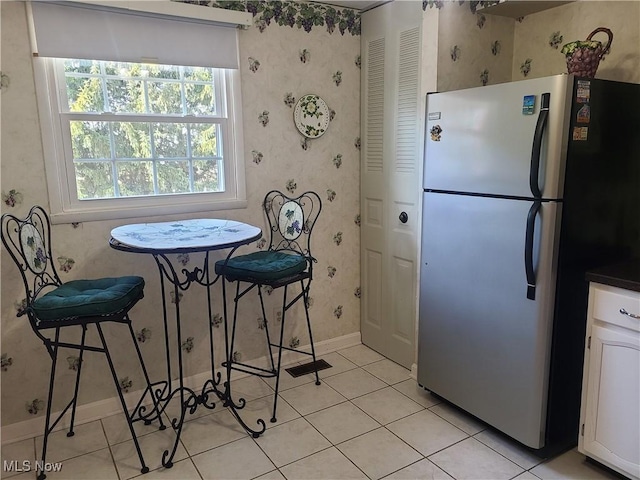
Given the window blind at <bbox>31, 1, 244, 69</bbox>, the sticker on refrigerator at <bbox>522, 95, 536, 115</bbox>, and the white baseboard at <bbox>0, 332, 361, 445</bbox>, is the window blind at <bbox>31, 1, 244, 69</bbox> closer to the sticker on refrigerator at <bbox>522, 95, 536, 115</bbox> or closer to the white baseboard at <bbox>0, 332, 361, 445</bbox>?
the sticker on refrigerator at <bbox>522, 95, 536, 115</bbox>

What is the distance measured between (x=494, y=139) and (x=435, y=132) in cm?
37

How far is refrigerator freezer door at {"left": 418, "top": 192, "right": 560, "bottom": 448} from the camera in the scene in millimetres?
1932

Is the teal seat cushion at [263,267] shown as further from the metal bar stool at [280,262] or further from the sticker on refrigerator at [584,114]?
the sticker on refrigerator at [584,114]

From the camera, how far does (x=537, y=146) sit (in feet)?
5.93

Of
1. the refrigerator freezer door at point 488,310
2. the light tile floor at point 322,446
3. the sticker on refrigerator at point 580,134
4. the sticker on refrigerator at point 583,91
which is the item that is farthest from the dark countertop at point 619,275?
the light tile floor at point 322,446

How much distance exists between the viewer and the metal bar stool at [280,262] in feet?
7.59

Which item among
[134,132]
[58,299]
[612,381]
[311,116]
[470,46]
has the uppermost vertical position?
[470,46]

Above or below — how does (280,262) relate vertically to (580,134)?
below

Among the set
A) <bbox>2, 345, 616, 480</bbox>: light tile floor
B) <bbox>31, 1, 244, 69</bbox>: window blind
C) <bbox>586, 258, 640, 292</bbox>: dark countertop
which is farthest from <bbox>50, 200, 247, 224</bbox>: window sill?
<bbox>586, 258, 640, 292</bbox>: dark countertop

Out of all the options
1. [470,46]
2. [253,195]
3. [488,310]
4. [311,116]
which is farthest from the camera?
[311,116]

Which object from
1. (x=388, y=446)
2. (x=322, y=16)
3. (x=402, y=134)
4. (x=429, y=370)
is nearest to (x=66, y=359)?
(x=388, y=446)

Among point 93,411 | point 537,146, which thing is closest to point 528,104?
point 537,146

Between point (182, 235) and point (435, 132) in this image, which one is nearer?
point (182, 235)

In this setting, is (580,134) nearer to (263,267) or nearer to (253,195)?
(263,267)
